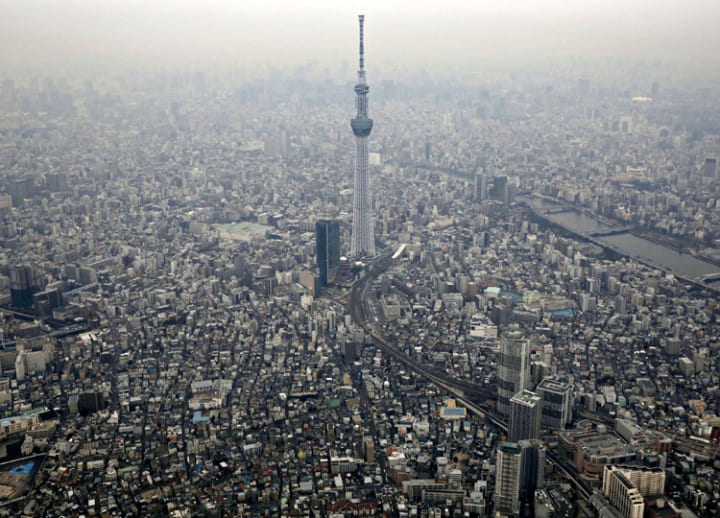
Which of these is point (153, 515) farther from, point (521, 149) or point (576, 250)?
point (521, 149)

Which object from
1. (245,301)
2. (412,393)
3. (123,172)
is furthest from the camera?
(123,172)

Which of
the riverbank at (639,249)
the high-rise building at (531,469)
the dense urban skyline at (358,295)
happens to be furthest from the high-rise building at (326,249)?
the high-rise building at (531,469)

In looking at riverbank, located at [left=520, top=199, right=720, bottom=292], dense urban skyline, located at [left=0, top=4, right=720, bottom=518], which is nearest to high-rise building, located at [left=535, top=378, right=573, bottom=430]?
dense urban skyline, located at [left=0, top=4, right=720, bottom=518]

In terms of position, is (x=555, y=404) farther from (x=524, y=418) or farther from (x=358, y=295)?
(x=358, y=295)

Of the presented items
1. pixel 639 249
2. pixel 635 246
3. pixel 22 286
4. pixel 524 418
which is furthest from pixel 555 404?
pixel 22 286

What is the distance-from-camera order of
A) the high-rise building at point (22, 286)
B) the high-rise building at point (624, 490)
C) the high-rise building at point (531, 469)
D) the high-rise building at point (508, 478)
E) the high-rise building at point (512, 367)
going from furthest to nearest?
the high-rise building at point (22, 286), the high-rise building at point (512, 367), the high-rise building at point (531, 469), the high-rise building at point (508, 478), the high-rise building at point (624, 490)

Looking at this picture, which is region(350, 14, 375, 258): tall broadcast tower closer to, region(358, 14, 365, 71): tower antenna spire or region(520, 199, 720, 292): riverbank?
region(358, 14, 365, 71): tower antenna spire

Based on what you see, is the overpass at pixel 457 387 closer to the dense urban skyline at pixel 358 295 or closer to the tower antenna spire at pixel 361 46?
the dense urban skyline at pixel 358 295

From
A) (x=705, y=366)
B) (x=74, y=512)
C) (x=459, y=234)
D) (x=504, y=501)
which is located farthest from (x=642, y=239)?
(x=74, y=512)
